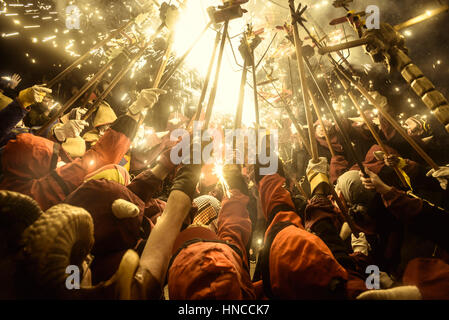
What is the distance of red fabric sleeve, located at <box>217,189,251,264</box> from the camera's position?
2.02 m

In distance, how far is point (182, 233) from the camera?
1993 mm

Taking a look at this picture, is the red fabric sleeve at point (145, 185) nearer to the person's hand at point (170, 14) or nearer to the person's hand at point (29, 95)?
the person's hand at point (29, 95)

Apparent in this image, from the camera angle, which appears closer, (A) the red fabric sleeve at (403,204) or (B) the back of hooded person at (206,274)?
(B) the back of hooded person at (206,274)

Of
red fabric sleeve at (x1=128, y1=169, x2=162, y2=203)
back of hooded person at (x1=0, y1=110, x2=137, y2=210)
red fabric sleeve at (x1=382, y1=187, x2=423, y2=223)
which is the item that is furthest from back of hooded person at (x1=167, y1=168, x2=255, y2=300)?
red fabric sleeve at (x1=382, y1=187, x2=423, y2=223)

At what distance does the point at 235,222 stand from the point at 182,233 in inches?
25.8

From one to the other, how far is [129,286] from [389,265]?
377cm

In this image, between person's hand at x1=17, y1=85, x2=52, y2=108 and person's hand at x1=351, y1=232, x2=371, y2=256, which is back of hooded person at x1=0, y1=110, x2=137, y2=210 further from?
person's hand at x1=351, y1=232, x2=371, y2=256

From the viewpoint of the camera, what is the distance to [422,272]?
145 cm

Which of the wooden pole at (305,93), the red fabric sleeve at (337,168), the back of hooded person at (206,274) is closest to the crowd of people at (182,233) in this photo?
the back of hooded person at (206,274)

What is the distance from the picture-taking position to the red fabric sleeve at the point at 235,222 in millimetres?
2020

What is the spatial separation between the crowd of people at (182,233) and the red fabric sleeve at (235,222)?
0.05 feet

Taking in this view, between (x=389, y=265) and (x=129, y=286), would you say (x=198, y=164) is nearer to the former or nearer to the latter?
(x=129, y=286)

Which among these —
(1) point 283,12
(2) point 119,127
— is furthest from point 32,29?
(1) point 283,12

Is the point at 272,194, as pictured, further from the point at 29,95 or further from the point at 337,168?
the point at 29,95
